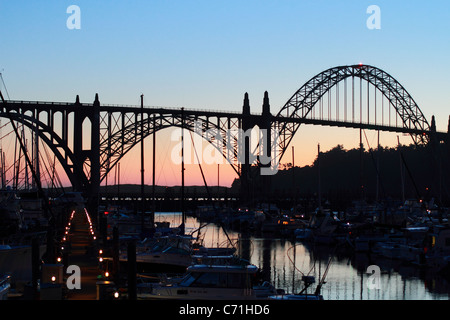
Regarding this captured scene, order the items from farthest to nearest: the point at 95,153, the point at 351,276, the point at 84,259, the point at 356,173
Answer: the point at 356,173
the point at 95,153
the point at 351,276
the point at 84,259

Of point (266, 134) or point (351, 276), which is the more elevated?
point (266, 134)

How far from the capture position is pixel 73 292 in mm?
21234

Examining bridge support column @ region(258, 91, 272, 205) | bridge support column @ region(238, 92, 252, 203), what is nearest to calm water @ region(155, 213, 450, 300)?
bridge support column @ region(238, 92, 252, 203)

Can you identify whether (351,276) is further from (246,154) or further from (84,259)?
(246,154)

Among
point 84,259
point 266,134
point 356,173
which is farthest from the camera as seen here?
point 356,173

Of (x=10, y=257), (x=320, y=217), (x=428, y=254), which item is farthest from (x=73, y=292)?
(x=320, y=217)

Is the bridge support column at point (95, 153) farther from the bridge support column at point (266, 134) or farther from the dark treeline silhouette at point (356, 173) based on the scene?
the dark treeline silhouette at point (356, 173)

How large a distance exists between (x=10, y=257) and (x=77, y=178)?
121 feet

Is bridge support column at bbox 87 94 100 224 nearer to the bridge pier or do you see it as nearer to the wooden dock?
the wooden dock

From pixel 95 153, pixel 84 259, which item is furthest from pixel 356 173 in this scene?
pixel 84 259

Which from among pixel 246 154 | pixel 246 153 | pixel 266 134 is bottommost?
pixel 246 154

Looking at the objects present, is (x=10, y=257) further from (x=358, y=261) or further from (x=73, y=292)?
(x=358, y=261)
